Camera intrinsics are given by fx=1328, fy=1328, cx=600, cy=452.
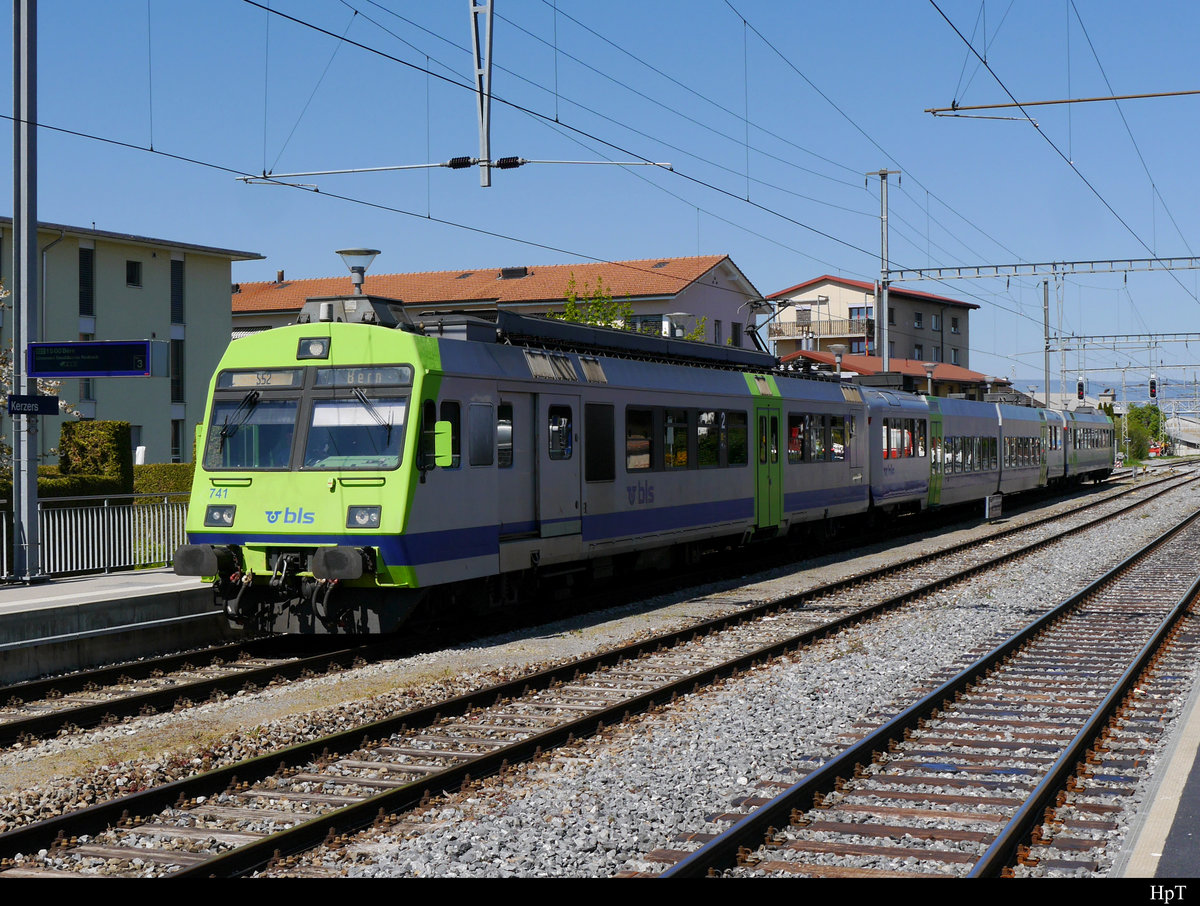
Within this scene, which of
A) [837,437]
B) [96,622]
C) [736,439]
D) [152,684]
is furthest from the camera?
[837,437]

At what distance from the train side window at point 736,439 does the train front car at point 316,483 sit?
311 inches

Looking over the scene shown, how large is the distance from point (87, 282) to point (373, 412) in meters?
32.7

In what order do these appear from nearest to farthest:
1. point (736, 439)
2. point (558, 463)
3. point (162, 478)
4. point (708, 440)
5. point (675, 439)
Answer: point (558, 463)
point (675, 439)
point (708, 440)
point (736, 439)
point (162, 478)

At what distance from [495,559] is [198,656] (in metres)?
3.10

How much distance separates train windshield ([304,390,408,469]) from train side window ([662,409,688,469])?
5.89 metres

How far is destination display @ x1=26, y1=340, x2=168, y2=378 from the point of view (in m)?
15.4

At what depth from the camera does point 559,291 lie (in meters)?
59.2

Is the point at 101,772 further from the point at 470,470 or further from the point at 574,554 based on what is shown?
the point at 574,554

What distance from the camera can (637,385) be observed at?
55.9 feet

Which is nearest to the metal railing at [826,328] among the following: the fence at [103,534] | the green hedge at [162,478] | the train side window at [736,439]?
the green hedge at [162,478]

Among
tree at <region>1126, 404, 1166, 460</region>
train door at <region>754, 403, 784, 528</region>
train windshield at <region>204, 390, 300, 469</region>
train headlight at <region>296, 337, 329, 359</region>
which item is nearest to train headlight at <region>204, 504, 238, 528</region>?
train windshield at <region>204, 390, 300, 469</region>

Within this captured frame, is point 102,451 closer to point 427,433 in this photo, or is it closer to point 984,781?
point 427,433

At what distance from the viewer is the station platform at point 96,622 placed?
472 inches

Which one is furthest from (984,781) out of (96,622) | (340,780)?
(96,622)
